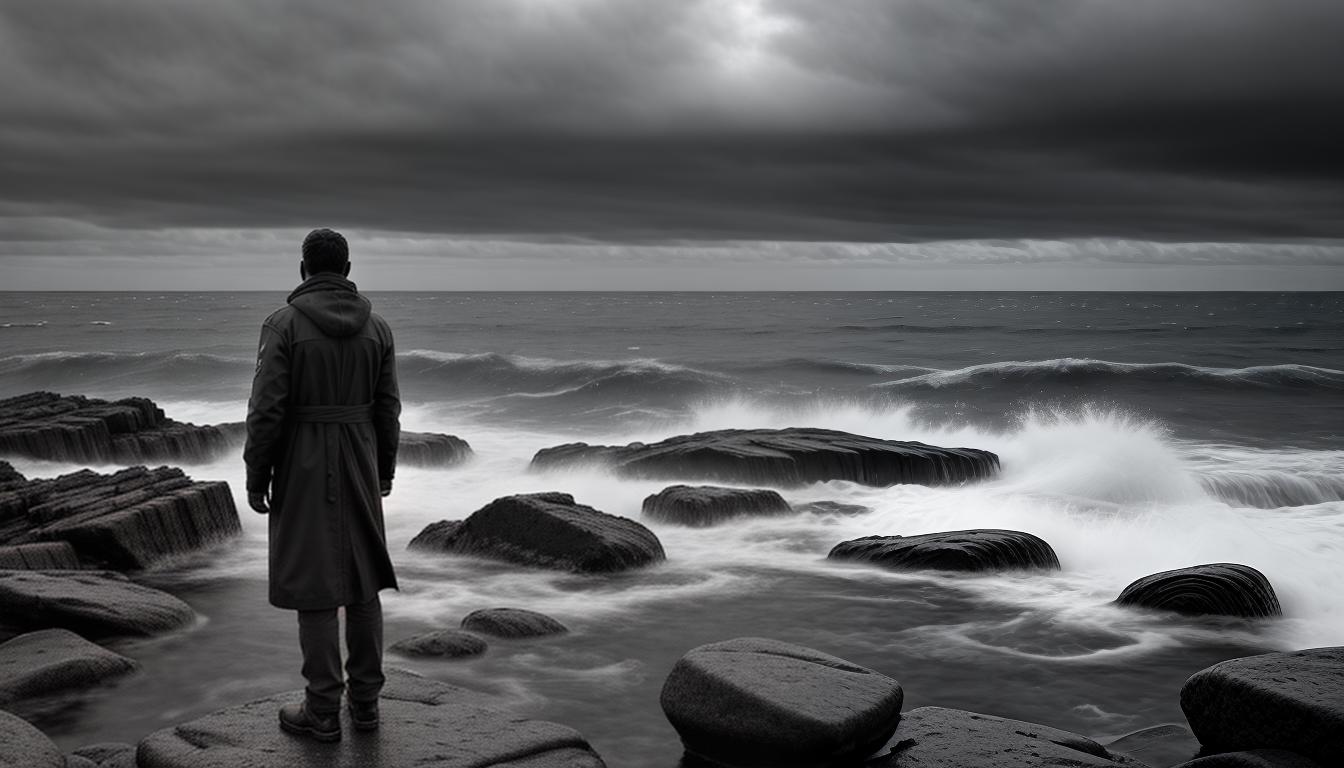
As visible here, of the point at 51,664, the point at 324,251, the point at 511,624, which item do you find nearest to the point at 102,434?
the point at 51,664

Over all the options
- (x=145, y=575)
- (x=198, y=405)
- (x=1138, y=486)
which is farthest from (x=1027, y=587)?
(x=198, y=405)

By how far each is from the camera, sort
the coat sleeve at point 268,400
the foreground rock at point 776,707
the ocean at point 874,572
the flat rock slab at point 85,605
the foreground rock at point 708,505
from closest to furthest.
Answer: the coat sleeve at point 268,400 → the foreground rock at point 776,707 → the ocean at point 874,572 → the flat rock slab at point 85,605 → the foreground rock at point 708,505

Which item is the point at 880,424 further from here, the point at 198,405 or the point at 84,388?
the point at 84,388

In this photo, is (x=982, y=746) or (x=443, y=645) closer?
(x=982, y=746)

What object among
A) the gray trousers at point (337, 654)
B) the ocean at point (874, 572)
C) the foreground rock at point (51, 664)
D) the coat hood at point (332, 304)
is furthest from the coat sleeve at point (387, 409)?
the foreground rock at point (51, 664)

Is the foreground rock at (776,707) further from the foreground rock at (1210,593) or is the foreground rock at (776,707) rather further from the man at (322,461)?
the foreground rock at (1210,593)

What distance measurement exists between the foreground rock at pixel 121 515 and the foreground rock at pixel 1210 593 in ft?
29.2

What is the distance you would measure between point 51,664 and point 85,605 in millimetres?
1141

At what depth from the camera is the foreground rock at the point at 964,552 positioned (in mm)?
10391

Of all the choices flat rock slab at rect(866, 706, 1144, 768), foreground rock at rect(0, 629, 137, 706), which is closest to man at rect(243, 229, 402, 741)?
foreground rock at rect(0, 629, 137, 706)

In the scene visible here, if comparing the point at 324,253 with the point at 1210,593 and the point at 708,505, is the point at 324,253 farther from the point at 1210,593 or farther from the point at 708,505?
the point at 708,505

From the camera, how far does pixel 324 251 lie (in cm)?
475

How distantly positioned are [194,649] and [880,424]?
18.3 metres

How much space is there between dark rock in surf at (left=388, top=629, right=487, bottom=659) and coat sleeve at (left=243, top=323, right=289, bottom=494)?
3300mm
